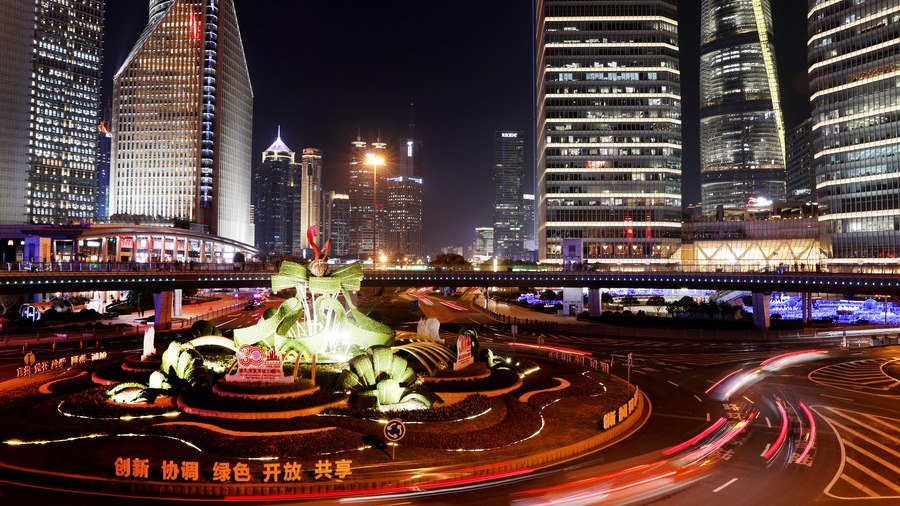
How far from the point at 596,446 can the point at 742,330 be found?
181 ft

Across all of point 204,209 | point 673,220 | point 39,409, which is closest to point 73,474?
point 39,409

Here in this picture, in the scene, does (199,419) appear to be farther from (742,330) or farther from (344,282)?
(742,330)

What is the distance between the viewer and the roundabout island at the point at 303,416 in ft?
70.4

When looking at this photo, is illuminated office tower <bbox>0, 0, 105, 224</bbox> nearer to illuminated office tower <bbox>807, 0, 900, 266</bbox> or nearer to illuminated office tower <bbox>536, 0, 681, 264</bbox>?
illuminated office tower <bbox>536, 0, 681, 264</bbox>

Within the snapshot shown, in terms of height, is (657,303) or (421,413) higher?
(657,303)

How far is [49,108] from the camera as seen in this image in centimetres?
16662

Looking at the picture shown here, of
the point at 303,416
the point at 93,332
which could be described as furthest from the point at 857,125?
the point at 93,332

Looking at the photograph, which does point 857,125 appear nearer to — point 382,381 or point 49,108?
point 382,381

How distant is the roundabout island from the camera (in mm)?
21469

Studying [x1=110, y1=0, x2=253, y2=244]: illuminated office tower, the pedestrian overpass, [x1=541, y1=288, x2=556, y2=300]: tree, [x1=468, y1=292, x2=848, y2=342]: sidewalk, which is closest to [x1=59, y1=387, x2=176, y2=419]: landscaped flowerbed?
the pedestrian overpass

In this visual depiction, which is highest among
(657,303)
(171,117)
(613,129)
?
(171,117)

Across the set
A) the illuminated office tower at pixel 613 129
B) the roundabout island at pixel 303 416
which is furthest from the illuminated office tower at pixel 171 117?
the roundabout island at pixel 303 416

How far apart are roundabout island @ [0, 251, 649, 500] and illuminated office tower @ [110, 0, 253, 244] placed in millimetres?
139892

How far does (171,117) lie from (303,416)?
167818 millimetres
